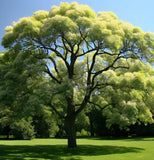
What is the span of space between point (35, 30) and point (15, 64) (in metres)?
3.03

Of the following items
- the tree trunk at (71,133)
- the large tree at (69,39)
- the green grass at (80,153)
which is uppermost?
the large tree at (69,39)

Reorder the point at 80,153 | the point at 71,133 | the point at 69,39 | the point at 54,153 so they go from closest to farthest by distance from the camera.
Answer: the point at 80,153
the point at 54,153
the point at 69,39
the point at 71,133

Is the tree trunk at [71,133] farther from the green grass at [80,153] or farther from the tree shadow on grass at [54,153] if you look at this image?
the tree shadow on grass at [54,153]

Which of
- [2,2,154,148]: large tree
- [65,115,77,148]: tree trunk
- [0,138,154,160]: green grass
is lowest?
[0,138,154,160]: green grass

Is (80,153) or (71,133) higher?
(71,133)

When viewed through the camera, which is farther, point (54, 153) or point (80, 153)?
point (54, 153)

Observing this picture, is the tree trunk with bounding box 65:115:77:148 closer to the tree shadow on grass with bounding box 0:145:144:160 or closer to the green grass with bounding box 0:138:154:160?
the green grass with bounding box 0:138:154:160

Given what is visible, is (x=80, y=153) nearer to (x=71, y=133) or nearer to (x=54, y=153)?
(x=54, y=153)

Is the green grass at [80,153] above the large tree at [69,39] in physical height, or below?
below

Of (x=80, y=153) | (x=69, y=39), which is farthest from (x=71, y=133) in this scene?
(x=69, y=39)

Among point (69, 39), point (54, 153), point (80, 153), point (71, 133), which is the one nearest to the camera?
point (80, 153)

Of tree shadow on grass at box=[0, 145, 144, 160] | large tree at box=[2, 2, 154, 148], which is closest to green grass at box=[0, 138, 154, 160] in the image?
tree shadow on grass at box=[0, 145, 144, 160]

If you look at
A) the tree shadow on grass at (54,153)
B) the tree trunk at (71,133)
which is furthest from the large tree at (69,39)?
the tree shadow on grass at (54,153)

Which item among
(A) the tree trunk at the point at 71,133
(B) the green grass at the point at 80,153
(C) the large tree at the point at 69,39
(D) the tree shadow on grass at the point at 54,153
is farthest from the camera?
(A) the tree trunk at the point at 71,133
